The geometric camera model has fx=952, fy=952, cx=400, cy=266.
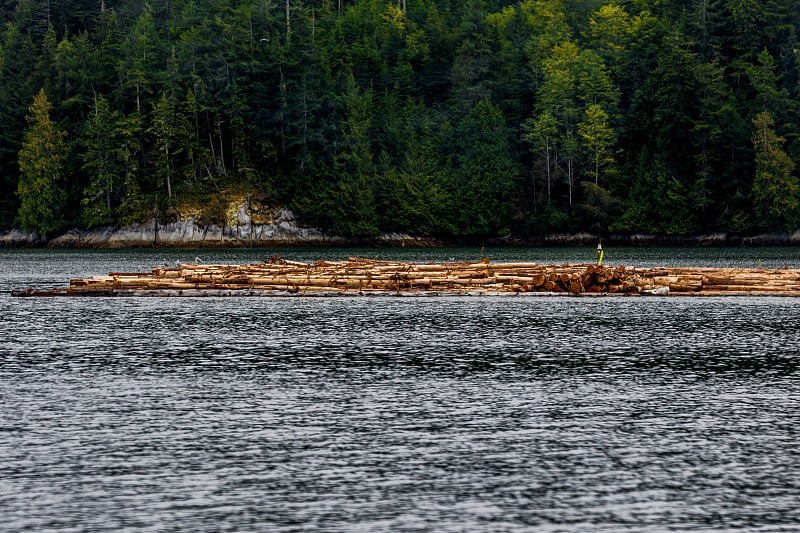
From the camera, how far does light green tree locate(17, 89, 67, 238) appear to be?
137125 millimetres

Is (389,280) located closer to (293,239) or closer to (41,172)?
(293,239)

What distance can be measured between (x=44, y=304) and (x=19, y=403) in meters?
27.6

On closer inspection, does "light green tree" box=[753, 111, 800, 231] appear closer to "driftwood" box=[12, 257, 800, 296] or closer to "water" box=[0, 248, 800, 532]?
"driftwood" box=[12, 257, 800, 296]

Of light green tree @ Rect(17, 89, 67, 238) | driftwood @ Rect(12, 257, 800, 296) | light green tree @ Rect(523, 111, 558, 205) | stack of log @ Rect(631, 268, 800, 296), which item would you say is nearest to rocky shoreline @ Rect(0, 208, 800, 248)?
light green tree @ Rect(17, 89, 67, 238)

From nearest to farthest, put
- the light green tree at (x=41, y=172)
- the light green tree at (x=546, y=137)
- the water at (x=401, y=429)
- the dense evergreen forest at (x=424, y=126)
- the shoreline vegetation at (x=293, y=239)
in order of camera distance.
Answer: the water at (x=401, y=429) < the shoreline vegetation at (x=293, y=239) < the dense evergreen forest at (x=424, y=126) < the light green tree at (x=41, y=172) < the light green tree at (x=546, y=137)

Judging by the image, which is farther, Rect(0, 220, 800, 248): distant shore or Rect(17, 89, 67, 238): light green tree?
Rect(17, 89, 67, 238): light green tree

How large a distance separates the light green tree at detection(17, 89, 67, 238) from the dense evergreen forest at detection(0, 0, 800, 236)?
0.30m

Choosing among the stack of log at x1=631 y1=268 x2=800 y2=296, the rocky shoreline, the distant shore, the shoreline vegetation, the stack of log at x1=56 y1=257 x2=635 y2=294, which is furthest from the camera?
the rocky shoreline

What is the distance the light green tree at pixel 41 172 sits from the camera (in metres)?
137

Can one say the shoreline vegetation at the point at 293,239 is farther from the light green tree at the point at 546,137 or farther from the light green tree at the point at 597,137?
the light green tree at the point at 597,137

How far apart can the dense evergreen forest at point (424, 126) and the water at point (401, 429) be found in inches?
4018

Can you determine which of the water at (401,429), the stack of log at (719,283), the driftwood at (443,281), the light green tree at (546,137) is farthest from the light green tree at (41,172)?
the water at (401,429)

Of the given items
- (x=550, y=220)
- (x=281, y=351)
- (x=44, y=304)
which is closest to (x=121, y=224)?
(x=550, y=220)

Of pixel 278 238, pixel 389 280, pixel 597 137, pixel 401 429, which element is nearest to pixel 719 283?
pixel 389 280
